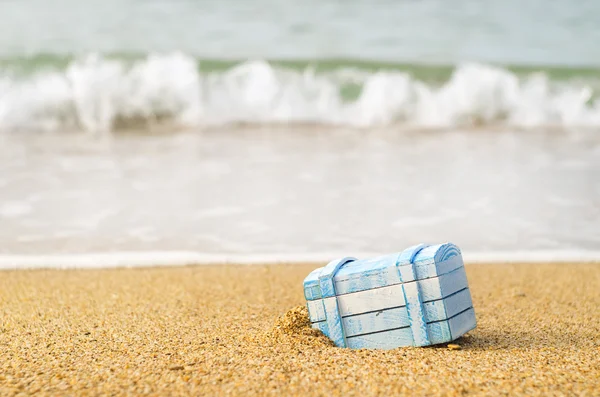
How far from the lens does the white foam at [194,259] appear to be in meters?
5.37

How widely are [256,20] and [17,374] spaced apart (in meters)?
9.88

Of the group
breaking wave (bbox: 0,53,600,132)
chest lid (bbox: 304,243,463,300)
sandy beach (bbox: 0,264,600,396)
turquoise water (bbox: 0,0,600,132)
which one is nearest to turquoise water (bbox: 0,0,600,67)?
turquoise water (bbox: 0,0,600,132)

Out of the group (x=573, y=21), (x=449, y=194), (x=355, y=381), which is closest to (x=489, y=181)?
(x=449, y=194)

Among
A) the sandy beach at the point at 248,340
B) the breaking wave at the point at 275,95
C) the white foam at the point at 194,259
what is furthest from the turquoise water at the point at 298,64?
the sandy beach at the point at 248,340

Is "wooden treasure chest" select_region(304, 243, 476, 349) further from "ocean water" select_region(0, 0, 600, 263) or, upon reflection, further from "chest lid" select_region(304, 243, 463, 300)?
"ocean water" select_region(0, 0, 600, 263)

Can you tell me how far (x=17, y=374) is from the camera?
2754mm

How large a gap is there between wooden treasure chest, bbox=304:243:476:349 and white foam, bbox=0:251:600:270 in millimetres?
2304

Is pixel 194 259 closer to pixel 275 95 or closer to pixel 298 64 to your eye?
pixel 275 95

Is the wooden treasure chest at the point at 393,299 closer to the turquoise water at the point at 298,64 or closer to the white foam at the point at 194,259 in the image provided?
the white foam at the point at 194,259

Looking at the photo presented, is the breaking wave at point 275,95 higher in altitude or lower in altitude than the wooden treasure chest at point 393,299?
higher

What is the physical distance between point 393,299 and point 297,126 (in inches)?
241

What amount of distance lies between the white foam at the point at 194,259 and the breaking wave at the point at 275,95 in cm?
366

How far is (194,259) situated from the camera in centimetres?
552

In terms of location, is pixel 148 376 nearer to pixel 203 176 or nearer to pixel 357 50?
pixel 203 176
